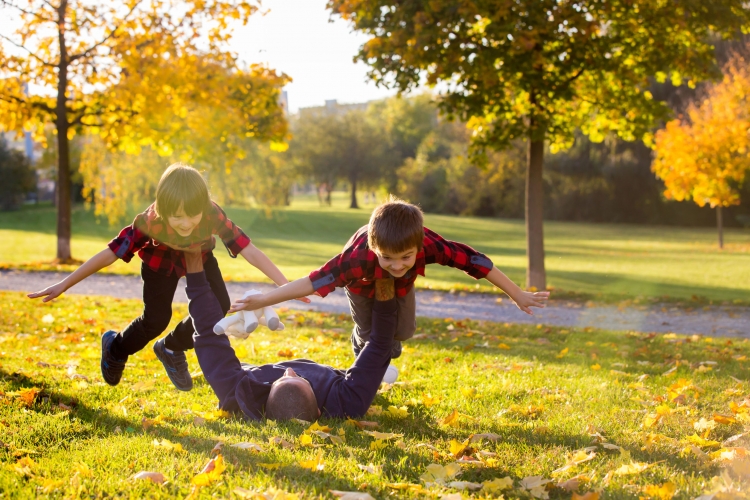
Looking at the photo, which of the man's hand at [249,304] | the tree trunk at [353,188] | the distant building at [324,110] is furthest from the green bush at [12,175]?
Result: the man's hand at [249,304]

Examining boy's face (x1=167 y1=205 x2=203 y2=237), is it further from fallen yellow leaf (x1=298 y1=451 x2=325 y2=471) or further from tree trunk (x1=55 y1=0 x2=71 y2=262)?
tree trunk (x1=55 y1=0 x2=71 y2=262)

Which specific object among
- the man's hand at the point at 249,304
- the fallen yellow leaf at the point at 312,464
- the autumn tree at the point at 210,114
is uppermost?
the autumn tree at the point at 210,114

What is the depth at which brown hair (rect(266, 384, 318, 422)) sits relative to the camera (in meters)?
3.80

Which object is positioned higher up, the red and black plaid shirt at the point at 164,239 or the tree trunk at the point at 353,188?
the tree trunk at the point at 353,188

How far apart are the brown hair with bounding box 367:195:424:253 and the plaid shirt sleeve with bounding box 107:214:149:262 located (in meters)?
1.42

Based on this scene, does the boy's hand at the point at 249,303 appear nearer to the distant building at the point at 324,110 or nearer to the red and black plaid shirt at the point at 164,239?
the red and black plaid shirt at the point at 164,239

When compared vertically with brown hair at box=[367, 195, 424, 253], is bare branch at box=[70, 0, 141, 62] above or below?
above

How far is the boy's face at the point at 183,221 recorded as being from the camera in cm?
386

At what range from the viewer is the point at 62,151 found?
46.6 ft

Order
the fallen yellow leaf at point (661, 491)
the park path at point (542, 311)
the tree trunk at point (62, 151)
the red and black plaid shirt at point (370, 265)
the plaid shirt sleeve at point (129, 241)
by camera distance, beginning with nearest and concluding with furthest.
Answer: the fallen yellow leaf at point (661, 491) < the red and black plaid shirt at point (370, 265) < the plaid shirt sleeve at point (129, 241) < the park path at point (542, 311) < the tree trunk at point (62, 151)

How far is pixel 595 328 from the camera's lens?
8.35m

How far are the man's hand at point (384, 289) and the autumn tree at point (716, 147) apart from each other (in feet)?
65.9

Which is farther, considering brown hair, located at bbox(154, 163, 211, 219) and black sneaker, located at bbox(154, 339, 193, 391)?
black sneaker, located at bbox(154, 339, 193, 391)

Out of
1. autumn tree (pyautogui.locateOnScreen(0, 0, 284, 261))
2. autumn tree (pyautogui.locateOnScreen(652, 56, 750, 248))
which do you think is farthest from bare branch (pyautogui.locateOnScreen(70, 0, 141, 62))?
autumn tree (pyautogui.locateOnScreen(652, 56, 750, 248))
